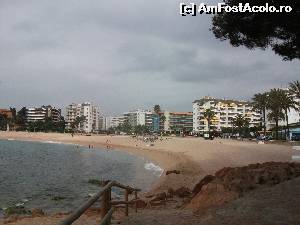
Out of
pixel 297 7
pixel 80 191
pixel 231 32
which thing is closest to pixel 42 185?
pixel 80 191

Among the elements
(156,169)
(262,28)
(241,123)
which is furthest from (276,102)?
(262,28)

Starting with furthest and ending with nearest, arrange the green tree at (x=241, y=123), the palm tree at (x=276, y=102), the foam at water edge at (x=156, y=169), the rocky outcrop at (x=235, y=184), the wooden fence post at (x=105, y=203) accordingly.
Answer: the green tree at (x=241, y=123), the palm tree at (x=276, y=102), the foam at water edge at (x=156, y=169), the rocky outcrop at (x=235, y=184), the wooden fence post at (x=105, y=203)

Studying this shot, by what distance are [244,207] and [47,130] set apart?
191238 millimetres

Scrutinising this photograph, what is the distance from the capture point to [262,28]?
12.2 m

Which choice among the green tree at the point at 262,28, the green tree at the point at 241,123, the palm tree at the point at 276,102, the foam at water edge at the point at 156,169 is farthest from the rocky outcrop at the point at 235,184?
the green tree at the point at 241,123

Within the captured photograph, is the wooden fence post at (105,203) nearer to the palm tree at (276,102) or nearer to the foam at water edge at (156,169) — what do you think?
the foam at water edge at (156,169)

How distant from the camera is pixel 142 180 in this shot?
108 feet

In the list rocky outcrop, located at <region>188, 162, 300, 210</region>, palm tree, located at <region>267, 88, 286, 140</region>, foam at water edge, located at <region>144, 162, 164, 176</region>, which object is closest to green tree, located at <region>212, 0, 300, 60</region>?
rocky outcrop, located at <region>188, 162, 300, 210</region>

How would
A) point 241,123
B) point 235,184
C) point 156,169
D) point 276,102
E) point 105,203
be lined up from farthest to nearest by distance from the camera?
point 241,123, point 276,102, point 156,169, point 235,184, point 105,203

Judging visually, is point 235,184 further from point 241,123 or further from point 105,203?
point 241,123

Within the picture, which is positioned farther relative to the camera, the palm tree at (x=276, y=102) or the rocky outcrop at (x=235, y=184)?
the palm tree at (x=276, y=102)

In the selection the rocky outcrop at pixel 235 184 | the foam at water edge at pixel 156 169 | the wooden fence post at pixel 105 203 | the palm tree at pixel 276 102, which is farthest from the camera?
the palm tree at pixel 276 102

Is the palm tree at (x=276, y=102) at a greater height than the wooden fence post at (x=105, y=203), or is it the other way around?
the palm tree at (x=276, y=102)

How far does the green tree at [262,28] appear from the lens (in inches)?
449
